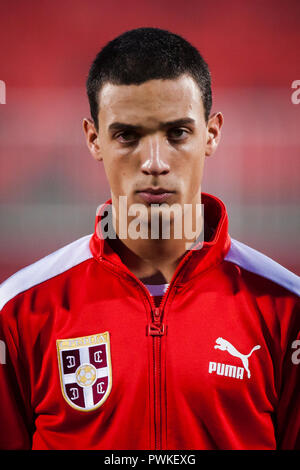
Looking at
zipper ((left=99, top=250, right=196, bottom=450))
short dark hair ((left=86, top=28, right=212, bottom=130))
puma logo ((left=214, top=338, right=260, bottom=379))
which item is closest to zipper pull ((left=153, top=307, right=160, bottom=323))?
zipper ((left=99, top=250, right=196, bottom=450))

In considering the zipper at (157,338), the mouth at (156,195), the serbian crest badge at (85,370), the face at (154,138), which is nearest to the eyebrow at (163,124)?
the face at (154,138)

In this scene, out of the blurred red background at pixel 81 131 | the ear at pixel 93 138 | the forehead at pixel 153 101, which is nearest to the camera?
the forehead at pixel 153 101

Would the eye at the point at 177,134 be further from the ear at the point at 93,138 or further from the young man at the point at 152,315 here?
the ear at the point at 93,138

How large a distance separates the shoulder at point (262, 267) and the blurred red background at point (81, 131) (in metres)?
0.39

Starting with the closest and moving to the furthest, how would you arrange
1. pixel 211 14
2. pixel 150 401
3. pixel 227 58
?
pixel 150 401
pixel 211 14
pixel 227 58

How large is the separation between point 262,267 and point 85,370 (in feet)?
1.22

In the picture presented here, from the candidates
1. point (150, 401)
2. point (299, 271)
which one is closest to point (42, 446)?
point (150, 401)

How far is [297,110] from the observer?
134 centimetres

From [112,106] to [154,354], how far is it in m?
0.43

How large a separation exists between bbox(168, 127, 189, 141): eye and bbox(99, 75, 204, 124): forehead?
0.03 m

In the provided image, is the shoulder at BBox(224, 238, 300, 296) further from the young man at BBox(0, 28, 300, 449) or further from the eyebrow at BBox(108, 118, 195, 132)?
the eyebrow at BBox(108, 118, 195, 132)

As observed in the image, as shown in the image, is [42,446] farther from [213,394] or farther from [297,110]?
[297,110]

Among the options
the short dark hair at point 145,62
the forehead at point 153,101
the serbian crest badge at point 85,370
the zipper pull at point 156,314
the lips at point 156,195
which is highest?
the short dark hair at point 145,62

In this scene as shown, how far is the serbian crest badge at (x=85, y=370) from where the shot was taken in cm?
82
